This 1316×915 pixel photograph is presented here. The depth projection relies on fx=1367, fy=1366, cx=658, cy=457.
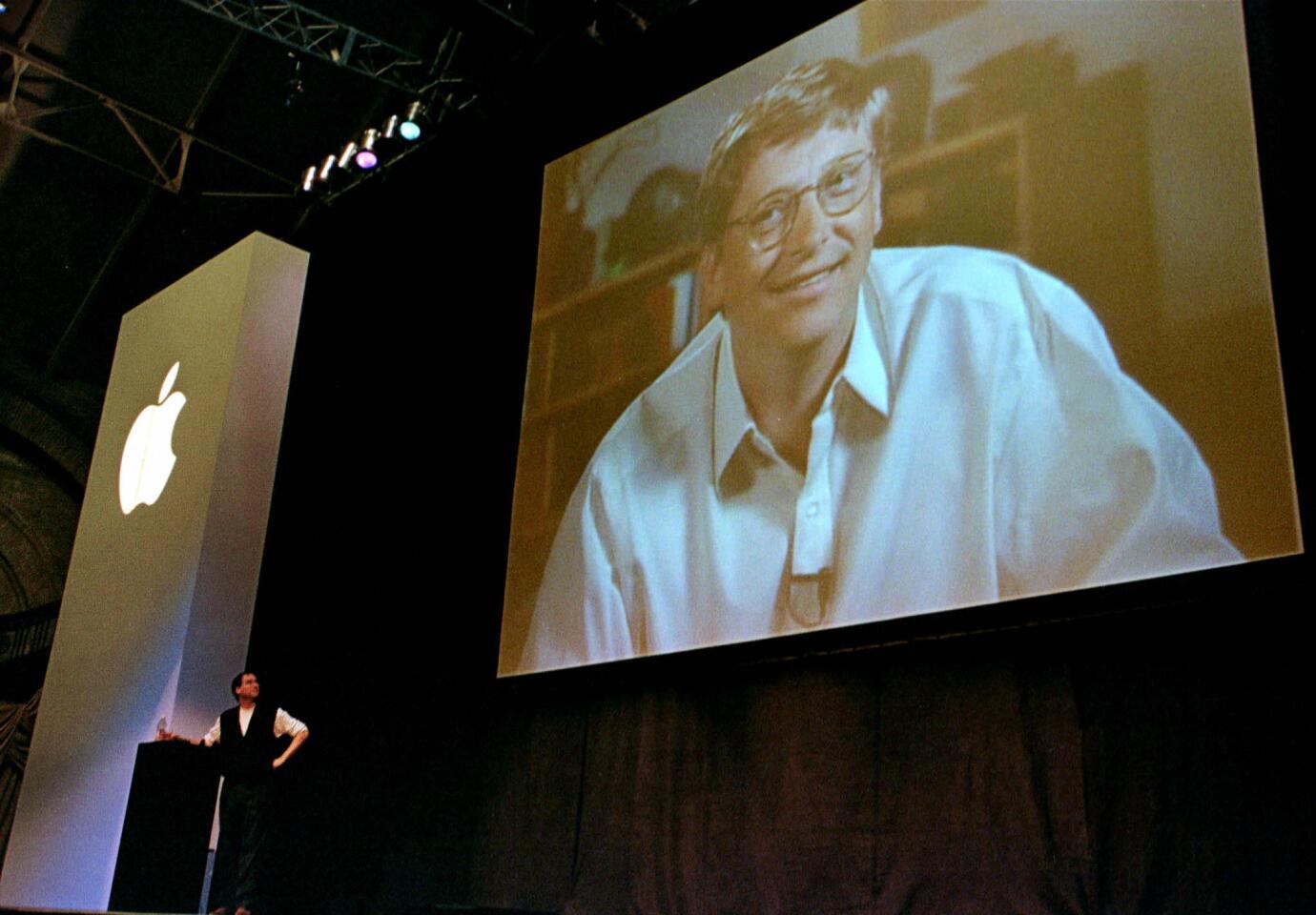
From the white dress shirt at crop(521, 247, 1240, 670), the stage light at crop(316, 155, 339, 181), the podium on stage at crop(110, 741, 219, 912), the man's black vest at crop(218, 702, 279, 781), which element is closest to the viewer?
the white dress shirt at crop(521, 247, 1240, 670)

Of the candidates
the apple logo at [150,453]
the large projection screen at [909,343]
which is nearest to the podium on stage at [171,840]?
the large projection screen at [909,343]

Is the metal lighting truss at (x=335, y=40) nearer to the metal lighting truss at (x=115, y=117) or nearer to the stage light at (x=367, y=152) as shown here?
the stage light at (x=367, y=152)

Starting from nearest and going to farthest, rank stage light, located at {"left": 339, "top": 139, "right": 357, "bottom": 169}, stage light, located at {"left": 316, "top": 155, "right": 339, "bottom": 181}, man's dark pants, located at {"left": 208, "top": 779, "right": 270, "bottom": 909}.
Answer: man's dark pants, located at {"left": 208, "top": 779, "right": 270, "bottom": 909} → stage light, located at {"left": 339, "top": 139, "right": 357, "bottom": 169} → stage light, located at {"left": 316, "top": 155, "right": 339, "bottom": 181}

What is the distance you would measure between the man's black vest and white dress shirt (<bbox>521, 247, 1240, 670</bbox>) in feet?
3.54

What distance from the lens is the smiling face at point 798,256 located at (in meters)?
4.98

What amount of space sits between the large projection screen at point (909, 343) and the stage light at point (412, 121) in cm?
159

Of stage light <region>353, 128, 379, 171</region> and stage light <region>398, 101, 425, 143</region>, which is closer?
stage light <region>398, 101, 425, 143</region>

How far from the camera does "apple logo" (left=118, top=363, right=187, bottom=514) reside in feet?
24.9

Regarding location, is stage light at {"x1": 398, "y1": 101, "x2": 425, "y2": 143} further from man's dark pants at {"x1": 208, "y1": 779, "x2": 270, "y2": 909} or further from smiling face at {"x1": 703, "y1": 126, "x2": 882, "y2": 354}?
man's dark pants at {"x1": 208, "y1": 779, "x2": 270, "y2": 909}

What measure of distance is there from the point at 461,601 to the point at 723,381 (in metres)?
1.94

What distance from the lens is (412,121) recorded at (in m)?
7.34

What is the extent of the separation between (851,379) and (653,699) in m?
1.58

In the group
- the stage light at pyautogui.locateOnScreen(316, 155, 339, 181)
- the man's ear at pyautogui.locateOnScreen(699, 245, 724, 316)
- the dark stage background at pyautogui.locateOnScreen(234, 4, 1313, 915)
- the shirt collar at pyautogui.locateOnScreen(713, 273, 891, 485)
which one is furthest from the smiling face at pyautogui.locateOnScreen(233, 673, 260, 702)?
the stage light at pyautogui.locateOnScreen(316, 155, 339, 181)

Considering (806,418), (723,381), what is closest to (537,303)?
(723,381)
